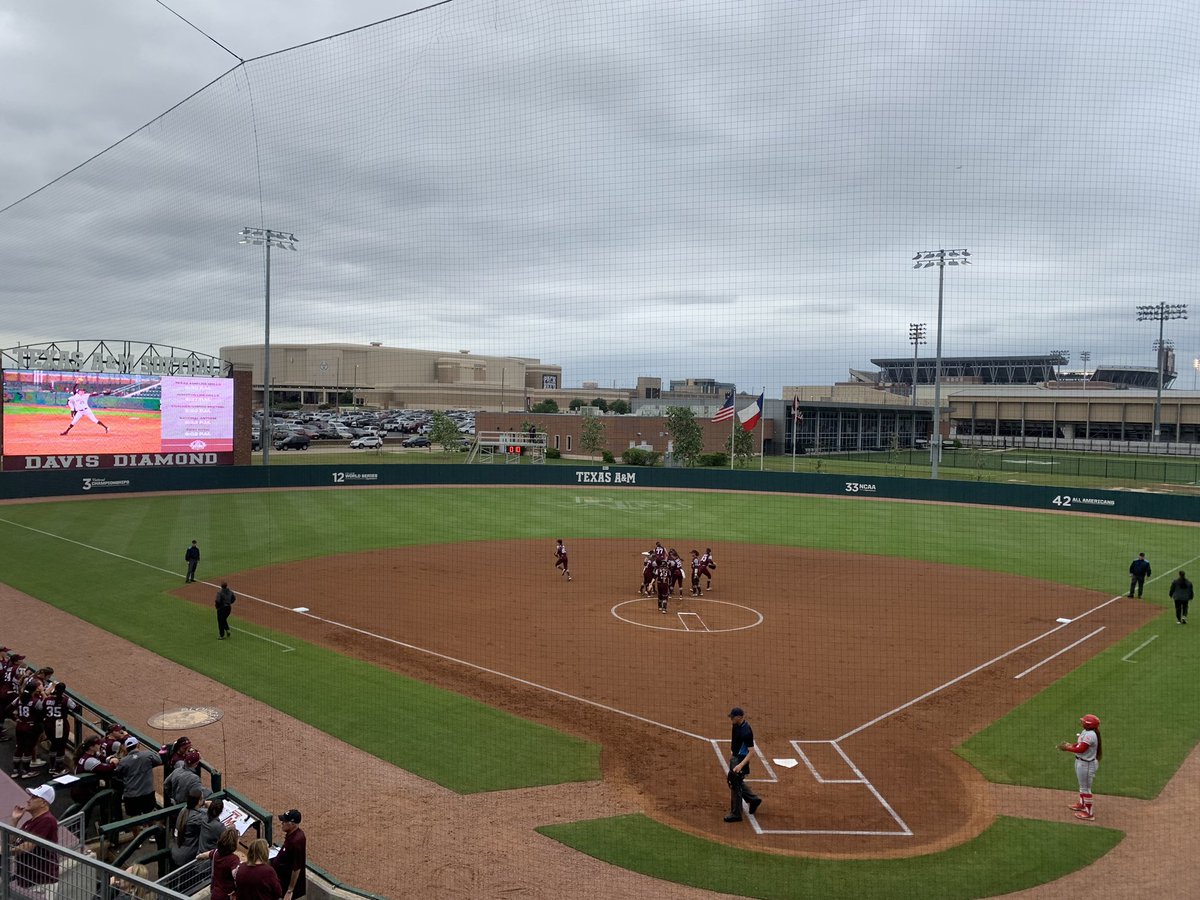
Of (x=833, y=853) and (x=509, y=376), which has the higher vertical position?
(x=509, y=376)

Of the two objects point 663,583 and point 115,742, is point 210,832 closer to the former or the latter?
point 115,742

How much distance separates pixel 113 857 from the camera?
6137 millimetres

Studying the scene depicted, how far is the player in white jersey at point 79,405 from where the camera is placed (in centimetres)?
3091

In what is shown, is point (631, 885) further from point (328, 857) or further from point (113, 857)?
point (113, 857)

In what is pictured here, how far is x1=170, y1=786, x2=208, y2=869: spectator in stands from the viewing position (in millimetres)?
5914

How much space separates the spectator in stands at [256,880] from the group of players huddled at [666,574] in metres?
12.4

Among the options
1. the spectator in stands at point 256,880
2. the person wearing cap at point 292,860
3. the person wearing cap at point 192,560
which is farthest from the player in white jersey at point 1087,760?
the person wearing cap at point 192,560

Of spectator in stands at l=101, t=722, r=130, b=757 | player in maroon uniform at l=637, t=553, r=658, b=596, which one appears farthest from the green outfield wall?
spectator in stands at l=101, t=722, r=130, b=757

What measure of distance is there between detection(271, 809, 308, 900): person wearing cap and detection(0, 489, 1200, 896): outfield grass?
2883 mm

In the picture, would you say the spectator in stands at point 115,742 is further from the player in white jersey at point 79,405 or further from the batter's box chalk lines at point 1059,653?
the player in white jersey at point 79,405

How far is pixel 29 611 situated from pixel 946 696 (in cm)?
1698

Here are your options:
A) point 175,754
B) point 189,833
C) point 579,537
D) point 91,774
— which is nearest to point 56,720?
point 91,774

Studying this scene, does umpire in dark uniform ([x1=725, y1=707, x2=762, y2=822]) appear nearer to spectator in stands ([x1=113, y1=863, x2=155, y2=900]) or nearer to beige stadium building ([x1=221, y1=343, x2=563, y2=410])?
spectator in stands ([x1=113, y1=863, x2=155, y2=900])

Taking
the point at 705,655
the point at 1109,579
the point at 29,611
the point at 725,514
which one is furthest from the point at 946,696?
Result: the point at 725,514
